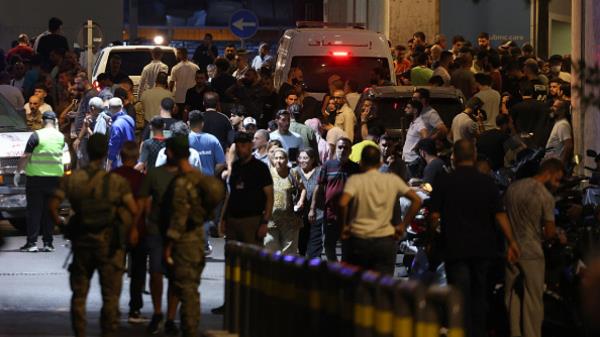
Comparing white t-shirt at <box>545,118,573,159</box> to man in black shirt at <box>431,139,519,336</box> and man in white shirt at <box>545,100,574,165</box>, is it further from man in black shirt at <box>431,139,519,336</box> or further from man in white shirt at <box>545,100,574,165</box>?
man in black shirt at <box>431,139,519,336</box>

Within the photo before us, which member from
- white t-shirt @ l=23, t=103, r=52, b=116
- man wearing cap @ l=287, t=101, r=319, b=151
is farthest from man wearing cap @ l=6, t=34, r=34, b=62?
man wearing cap @ l=287, t=101, r=319, b=151

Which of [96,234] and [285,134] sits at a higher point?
[285,134]

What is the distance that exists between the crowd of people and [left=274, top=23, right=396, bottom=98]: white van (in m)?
0.61

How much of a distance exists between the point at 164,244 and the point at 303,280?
3207 mm

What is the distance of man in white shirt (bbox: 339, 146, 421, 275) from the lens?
45.4ft

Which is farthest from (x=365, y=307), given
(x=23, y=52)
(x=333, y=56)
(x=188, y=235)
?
(x=23, y=52)

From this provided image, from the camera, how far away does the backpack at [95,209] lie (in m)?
13.1

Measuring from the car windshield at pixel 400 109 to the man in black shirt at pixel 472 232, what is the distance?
10645 millimetres

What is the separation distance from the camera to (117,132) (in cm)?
2217

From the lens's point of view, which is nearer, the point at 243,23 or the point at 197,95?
the point at 197,95

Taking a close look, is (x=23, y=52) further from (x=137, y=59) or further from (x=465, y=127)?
(x=465, y=127)

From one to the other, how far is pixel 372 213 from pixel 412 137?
858 centimetres

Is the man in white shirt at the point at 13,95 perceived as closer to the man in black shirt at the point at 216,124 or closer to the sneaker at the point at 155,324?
the man in black shirt at the point at 216,124

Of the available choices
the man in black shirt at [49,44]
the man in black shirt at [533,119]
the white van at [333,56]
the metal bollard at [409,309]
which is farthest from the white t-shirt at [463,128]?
the metal bollard at [409,309]
